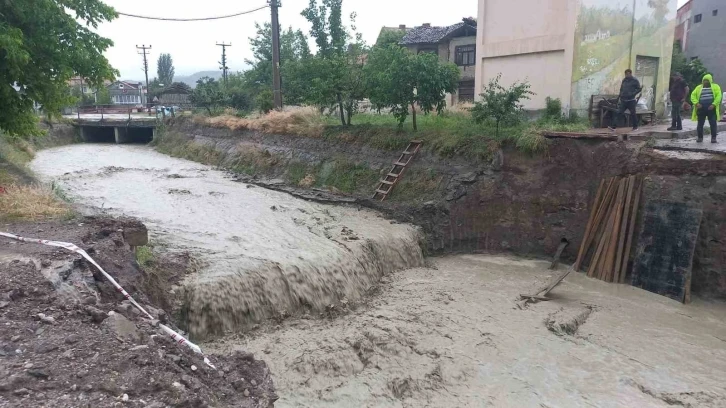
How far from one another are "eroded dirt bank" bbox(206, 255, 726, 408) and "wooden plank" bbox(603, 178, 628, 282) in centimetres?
47

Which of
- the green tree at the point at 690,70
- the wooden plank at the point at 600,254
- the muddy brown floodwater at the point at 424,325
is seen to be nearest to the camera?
the muddy brown floodwater at the point at 424,325

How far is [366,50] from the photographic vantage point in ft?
65.1

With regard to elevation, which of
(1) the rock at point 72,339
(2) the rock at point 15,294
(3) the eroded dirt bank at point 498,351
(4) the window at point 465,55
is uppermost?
(4) the window at point 465,55

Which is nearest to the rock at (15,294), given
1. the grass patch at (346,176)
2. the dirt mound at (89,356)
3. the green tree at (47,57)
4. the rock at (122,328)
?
the dirt mound at (89,356)

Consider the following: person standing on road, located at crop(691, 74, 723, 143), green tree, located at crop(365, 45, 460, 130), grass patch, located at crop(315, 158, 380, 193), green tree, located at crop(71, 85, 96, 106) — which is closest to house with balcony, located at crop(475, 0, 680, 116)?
green tree, located at crop(365, 45, 460, 130)

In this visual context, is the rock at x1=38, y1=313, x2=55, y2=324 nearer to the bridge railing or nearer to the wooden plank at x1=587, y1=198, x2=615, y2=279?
the wooden plank at x1=587, y1=198, x2=615, y2=279

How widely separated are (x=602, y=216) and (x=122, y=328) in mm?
10721

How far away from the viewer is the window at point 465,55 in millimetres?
30594

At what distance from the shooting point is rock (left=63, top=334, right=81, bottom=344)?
4410 mm

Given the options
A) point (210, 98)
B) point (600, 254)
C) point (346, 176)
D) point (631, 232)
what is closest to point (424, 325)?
point (600, 254)

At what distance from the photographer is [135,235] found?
905 centimetres

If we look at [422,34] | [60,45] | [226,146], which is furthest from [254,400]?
[422,34]

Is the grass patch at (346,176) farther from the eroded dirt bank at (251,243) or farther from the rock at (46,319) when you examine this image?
the rock at (46,319)

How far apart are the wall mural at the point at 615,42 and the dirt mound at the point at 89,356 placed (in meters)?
15.2
